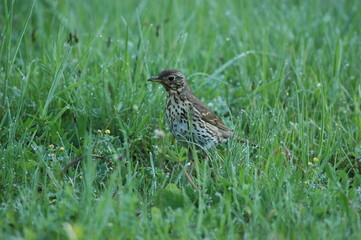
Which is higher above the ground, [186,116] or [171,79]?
[171,79]

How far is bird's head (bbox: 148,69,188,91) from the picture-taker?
5418 millimetres

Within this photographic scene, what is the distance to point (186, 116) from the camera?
5297 mm

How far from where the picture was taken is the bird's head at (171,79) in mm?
5418

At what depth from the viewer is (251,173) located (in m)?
4.31

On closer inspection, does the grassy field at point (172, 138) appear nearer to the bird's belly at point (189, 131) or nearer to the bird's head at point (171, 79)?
the bird's belly at point (189, 131)

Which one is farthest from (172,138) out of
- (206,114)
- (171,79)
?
(171,79)

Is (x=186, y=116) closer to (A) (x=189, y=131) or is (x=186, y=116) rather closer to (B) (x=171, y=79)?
(A) (x=189, y=131)

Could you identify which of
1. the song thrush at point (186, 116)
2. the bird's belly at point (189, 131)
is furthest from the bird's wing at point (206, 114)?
the bird's belly at point (189, 131)

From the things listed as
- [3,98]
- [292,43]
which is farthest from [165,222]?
[292,43]

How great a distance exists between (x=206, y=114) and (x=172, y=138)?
0.43 metres

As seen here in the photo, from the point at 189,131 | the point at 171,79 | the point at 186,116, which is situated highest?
the point at 171,79

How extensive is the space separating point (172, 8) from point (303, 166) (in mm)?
3836

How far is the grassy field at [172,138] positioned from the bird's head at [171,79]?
28 centimetres

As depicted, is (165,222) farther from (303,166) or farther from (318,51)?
(318,51)
